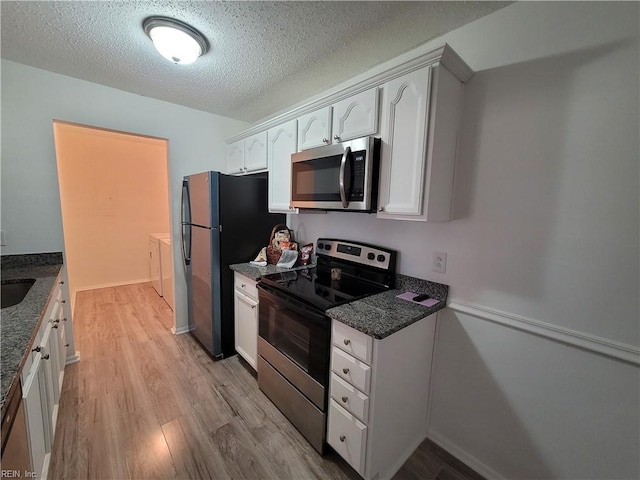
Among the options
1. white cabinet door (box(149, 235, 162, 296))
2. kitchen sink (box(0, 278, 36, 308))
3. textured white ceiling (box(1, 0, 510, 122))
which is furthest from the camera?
white cabinet door (box(149, 235, 162, 296))

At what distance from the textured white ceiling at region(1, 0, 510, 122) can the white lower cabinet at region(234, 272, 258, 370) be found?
1.56 meters

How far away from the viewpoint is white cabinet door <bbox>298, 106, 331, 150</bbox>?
1.76 m

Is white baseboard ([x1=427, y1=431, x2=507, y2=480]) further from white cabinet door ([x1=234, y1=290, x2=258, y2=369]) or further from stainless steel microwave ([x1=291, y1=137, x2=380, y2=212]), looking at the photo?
stainless steel microwave ([x1=291, y1=137, x2=380, y2=212])

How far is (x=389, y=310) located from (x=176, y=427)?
1.53 meters

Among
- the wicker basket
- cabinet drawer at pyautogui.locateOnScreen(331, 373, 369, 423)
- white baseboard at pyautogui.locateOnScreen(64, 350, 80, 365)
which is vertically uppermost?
the wicker basket

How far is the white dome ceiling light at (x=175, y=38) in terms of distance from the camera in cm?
143

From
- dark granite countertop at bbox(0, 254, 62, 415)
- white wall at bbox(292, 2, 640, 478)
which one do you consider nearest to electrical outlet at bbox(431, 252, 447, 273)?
white wall at bbox(292, 2, 640, 478)

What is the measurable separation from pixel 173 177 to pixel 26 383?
2074mm

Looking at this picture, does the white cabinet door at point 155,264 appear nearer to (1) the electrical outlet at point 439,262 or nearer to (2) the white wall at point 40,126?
(2) the white wall at point 40,126

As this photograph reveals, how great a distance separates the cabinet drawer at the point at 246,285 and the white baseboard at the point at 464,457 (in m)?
1.47

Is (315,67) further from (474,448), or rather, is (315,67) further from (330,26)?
(474,448)

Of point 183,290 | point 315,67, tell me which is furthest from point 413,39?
point 183,290

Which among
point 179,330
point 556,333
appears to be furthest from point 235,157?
point 556,333

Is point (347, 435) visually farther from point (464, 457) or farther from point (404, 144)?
point (404, 144)
